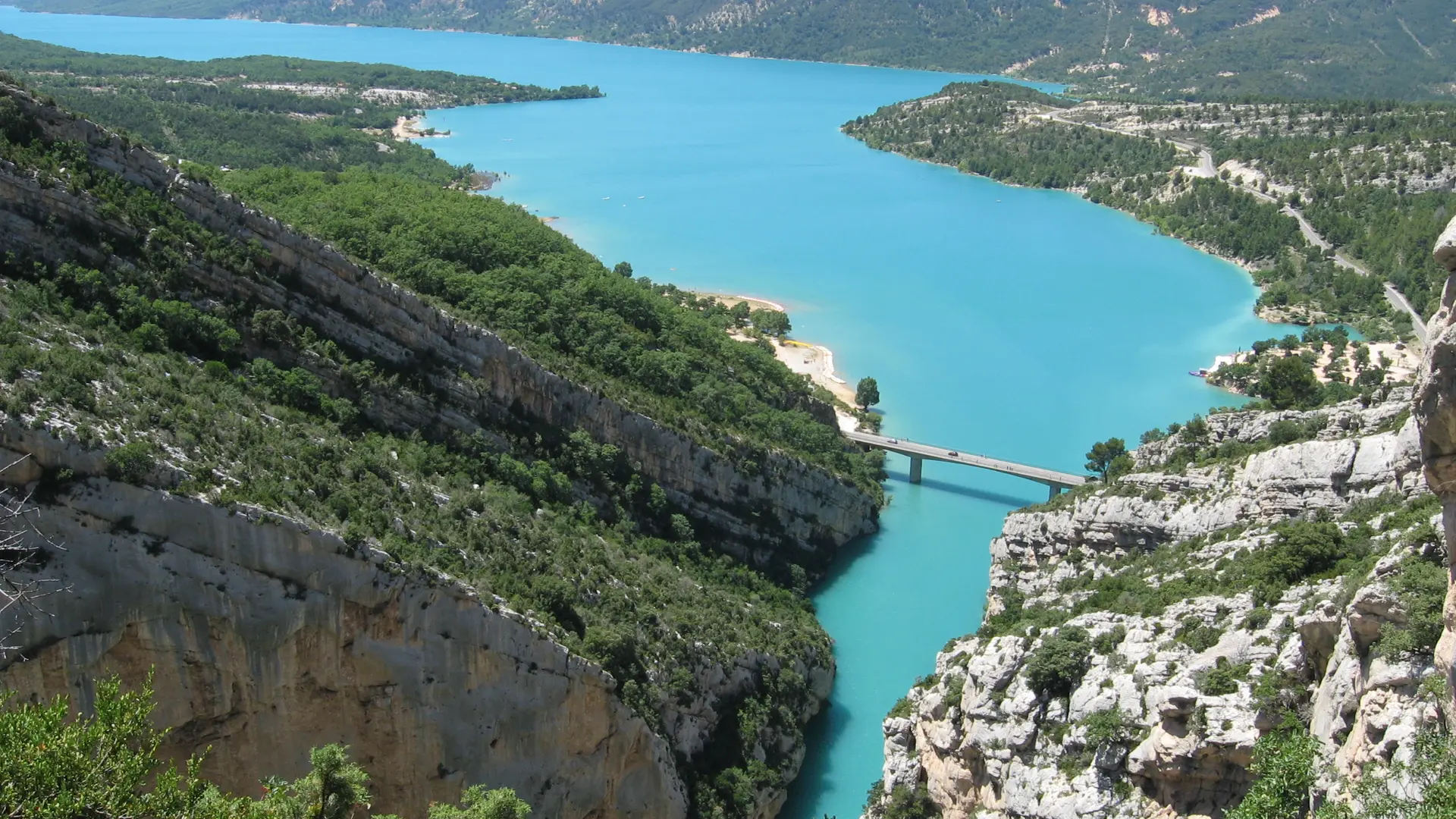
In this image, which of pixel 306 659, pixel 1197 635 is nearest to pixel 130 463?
pixel 306 659

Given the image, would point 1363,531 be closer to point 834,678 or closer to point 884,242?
point 834,678

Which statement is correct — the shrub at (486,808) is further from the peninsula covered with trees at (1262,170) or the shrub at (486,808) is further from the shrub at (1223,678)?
the peninsula covered with trees at (1262,170)

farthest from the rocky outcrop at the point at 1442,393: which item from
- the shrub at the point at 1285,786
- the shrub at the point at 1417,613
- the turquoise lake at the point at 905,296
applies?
the turquoise lake at the point at 905,296

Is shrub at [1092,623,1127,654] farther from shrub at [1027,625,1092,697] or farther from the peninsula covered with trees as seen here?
the peninsula covered with trees

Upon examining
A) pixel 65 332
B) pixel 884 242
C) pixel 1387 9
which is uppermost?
pixel 1387 9

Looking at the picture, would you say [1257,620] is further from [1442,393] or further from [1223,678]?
Result: [1442,393]

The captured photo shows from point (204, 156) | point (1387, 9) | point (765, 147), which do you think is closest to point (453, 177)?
point (204, 156)
